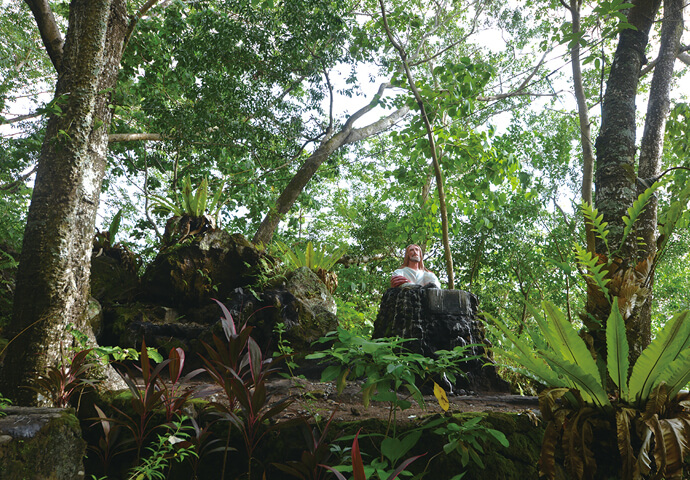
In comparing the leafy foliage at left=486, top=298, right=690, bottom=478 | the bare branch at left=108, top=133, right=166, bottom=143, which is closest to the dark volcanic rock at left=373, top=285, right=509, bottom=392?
the leafy foliage at left=486, top=298, right=690, bottom=478

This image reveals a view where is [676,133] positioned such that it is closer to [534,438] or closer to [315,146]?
[534,438]

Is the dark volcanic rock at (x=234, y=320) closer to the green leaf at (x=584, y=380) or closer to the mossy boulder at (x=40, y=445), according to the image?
the mossy boulder at (x=40, y=445)

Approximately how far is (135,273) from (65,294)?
2.63 meters

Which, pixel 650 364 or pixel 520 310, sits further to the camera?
pixel 520 310

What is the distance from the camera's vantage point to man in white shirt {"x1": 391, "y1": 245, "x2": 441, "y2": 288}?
473cm

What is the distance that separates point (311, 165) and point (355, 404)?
5.54m

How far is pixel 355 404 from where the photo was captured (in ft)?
10.5

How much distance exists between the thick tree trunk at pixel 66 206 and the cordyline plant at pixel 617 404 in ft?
9.72

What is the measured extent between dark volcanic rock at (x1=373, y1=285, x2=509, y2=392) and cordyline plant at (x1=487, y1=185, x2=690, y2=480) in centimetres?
193

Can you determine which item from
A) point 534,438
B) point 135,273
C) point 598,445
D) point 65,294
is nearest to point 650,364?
point 598,445

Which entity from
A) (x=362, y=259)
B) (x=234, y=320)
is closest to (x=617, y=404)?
(x=234, y=320)

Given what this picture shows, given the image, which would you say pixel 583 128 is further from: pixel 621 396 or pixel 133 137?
pixel 133 137

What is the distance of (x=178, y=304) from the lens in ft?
17.1

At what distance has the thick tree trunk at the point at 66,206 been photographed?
294 cm
